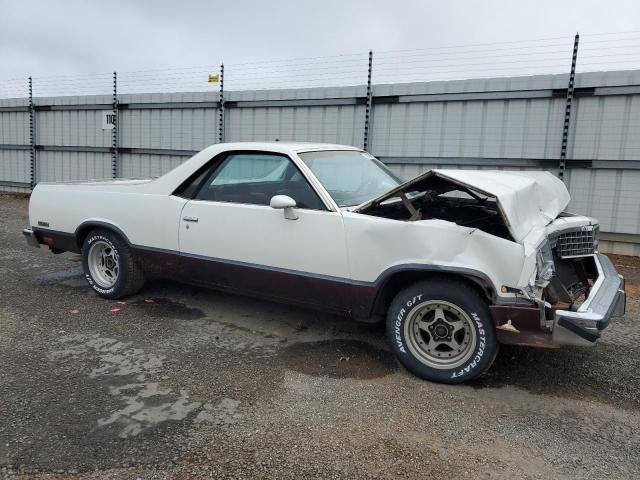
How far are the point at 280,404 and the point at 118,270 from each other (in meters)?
2.72

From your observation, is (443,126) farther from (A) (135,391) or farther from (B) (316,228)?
(A) (135,391)

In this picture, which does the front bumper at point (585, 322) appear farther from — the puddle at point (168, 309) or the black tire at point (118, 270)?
the black tire at point (118, 270)

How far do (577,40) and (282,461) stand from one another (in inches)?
308

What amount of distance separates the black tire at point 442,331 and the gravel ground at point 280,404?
16 cm

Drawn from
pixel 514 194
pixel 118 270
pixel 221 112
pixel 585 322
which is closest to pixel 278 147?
pixel 514 194

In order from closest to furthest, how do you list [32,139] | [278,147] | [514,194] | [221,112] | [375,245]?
1. [514,194]
2. [375,245]
3. [278,147]
4. [221,112]
5. [32,139]

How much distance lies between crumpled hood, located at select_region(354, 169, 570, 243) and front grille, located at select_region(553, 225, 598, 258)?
0.18 meters

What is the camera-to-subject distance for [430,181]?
12.3 ft

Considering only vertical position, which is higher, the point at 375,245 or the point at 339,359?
the point at 375,245

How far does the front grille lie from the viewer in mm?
→ 4098

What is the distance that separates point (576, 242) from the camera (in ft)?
13.7

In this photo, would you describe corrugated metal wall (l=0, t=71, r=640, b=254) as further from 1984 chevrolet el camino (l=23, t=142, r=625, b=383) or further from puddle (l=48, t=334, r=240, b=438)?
puddle (l=48, t=334, r=240, b=438)

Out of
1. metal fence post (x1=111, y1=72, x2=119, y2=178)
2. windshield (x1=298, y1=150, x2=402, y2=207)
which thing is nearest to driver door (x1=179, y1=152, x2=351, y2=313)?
windshield (x1=298, y1=150, x2=402, y2=207)

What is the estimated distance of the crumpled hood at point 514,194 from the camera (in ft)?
11.0
